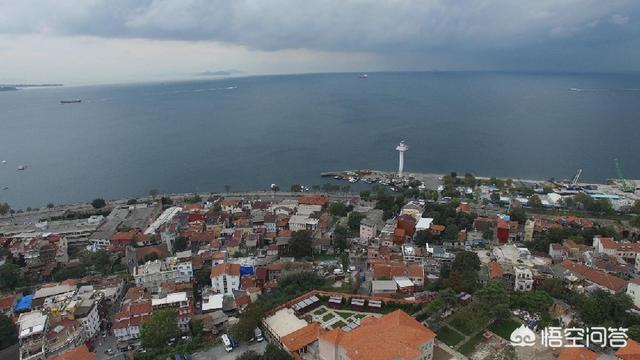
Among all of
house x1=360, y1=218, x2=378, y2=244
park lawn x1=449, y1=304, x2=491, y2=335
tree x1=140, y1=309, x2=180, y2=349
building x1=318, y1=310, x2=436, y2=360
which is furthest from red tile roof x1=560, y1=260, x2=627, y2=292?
tree x1=140, y1=309, x2=180, y2=349

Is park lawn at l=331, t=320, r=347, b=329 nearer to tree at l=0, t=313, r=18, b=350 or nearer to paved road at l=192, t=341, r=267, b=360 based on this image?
paved road at l=192, t=341, r=267, b=360

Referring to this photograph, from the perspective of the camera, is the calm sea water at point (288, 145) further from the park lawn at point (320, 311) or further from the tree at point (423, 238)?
the park lawn at point (320, 311)

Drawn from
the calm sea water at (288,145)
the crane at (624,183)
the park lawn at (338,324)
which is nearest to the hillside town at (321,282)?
the park lawn at (338,324)

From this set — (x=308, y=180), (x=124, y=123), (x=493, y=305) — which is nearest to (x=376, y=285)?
(x=493, y=305)

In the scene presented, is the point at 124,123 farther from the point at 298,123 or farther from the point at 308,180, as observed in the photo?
the point at 308,180

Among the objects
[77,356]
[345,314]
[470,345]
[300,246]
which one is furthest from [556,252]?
[77,356]
